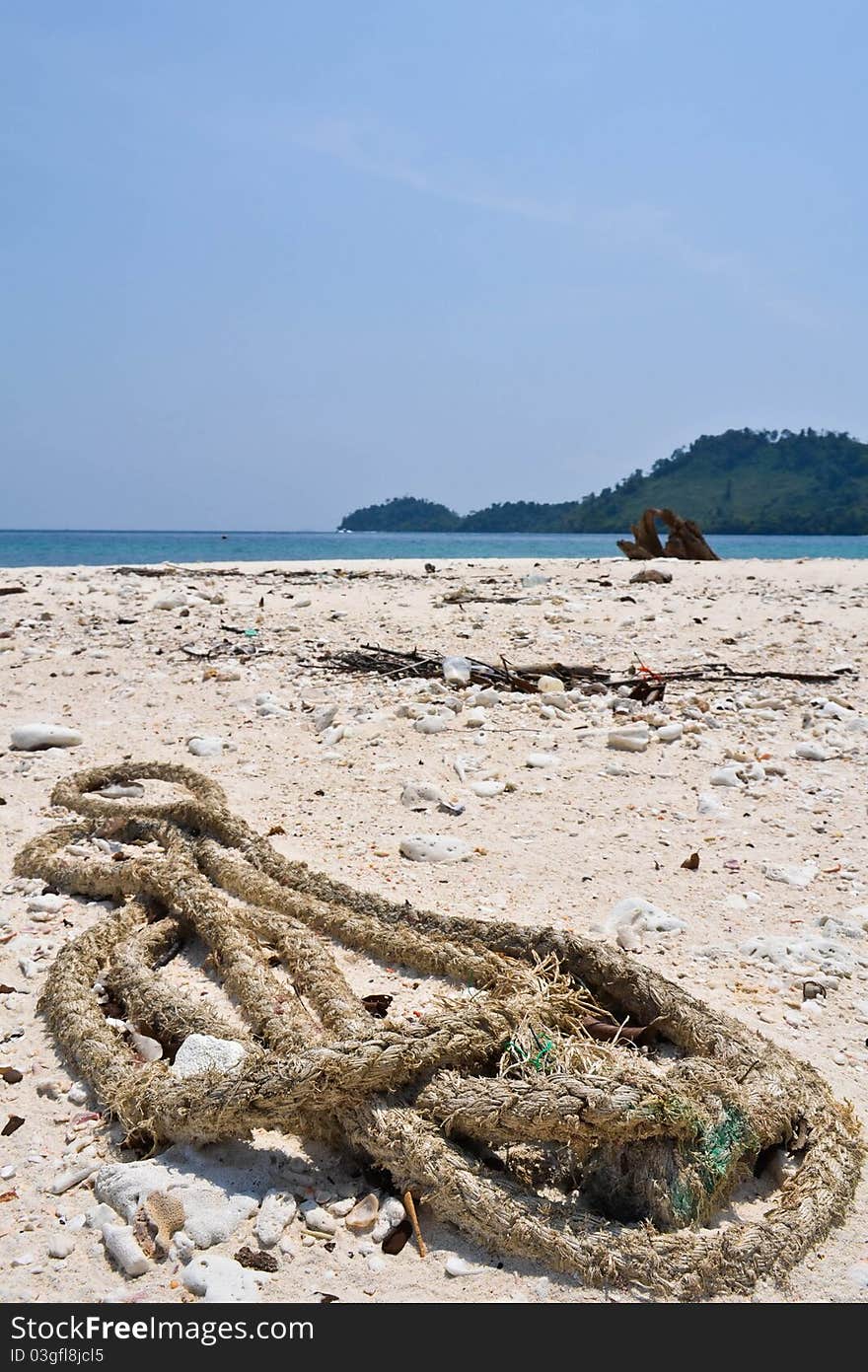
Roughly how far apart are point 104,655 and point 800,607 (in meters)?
6.13

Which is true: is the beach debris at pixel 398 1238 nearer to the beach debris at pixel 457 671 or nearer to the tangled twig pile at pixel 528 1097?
the tangled twig pile at pixel 528 1097

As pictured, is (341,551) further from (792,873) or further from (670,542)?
(792,873)

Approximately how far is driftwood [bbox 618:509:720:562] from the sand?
702 centimetres

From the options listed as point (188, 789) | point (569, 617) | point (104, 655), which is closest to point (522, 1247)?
point (188, 789)

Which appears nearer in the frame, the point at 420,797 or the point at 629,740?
the point at 420,797

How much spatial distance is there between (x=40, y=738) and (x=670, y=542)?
505 inches

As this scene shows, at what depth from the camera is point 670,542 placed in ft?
Answer: 50.9

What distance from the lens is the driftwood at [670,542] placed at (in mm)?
15203

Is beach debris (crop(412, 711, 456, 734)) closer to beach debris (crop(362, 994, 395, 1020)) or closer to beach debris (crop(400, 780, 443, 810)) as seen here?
beach debris (crop(400, 780, 443, 810))

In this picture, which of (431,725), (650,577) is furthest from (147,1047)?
(650,577)

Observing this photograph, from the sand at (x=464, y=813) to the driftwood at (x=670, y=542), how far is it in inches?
276

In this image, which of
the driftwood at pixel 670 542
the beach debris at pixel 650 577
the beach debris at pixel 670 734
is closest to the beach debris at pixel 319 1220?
the beach debris at pixel 670 734
